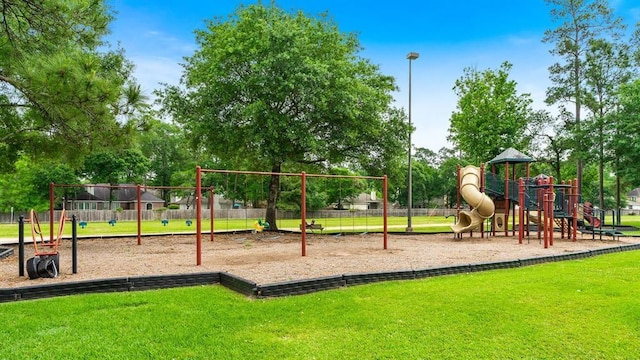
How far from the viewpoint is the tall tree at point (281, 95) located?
17125mm

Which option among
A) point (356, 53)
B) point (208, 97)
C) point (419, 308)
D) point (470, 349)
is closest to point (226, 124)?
point (208, 97)

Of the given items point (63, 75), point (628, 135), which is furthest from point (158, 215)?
point (628, 135)

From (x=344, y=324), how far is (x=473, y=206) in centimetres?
1374

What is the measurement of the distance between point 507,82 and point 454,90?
420cm

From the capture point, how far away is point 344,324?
5457mm

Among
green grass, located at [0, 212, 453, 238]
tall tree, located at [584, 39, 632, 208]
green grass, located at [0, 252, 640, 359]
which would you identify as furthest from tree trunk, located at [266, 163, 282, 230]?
tall tree, located at [584, 39, 632, 208]

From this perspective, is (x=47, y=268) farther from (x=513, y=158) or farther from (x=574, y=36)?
(x=574, y=36)

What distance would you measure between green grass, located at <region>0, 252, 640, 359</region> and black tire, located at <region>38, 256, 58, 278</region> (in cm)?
168

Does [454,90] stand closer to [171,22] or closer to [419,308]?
[171,22]

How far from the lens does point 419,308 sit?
6160 mm

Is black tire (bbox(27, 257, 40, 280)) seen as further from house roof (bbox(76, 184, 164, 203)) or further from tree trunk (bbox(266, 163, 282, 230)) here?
house roof (bbox(76, 184, 164, 203))

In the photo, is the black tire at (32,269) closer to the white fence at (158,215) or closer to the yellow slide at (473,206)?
the yellow slide at (473,206)

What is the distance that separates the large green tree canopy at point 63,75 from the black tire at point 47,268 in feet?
9.77

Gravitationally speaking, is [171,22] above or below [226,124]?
above
